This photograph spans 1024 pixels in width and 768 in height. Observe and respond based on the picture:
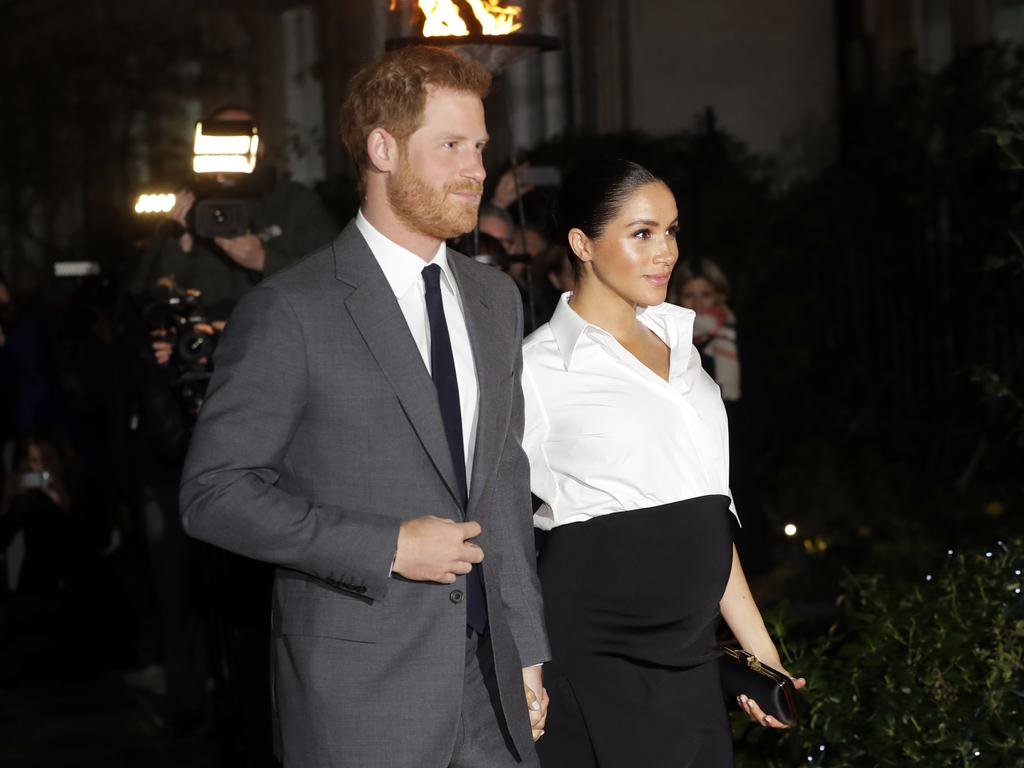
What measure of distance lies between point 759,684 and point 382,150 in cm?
135

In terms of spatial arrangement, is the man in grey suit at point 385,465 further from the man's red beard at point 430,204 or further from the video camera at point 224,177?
the video camera at point 224,177

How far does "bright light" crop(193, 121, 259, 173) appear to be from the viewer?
5.28 meters

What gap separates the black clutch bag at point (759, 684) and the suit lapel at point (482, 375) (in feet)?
2.81

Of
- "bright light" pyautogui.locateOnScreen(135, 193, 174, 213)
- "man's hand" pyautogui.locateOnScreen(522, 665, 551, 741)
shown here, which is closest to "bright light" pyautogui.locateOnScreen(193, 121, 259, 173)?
"bright light" pyautogui.locateOnScreen(135, 193, 174, 213)

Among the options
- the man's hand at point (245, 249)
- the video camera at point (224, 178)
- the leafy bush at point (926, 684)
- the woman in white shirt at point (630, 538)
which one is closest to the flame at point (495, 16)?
the video camera at point (224, 178)

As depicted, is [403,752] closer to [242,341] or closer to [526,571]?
[526,571]

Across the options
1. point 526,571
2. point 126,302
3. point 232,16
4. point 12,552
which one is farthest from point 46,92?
point 526,571

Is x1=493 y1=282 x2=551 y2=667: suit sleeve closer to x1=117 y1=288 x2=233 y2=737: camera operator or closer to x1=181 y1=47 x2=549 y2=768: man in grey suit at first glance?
x1=181 y1=47 x2=549 y2=768: man in grey suit

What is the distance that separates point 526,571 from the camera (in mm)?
2984

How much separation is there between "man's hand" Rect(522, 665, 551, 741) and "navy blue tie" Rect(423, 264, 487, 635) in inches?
8.0

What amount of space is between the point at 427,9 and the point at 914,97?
6.38m

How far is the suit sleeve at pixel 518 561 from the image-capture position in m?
2.96

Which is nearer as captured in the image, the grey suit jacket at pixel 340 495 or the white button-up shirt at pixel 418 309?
the grey suit jacket at pixel 340 495

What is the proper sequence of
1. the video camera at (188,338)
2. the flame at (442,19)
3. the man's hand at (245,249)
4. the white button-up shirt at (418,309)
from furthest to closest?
the man's hand at (245,249), the video camera at (188,338), the flame at (442,19), the white button-up shirt at (418,309)
